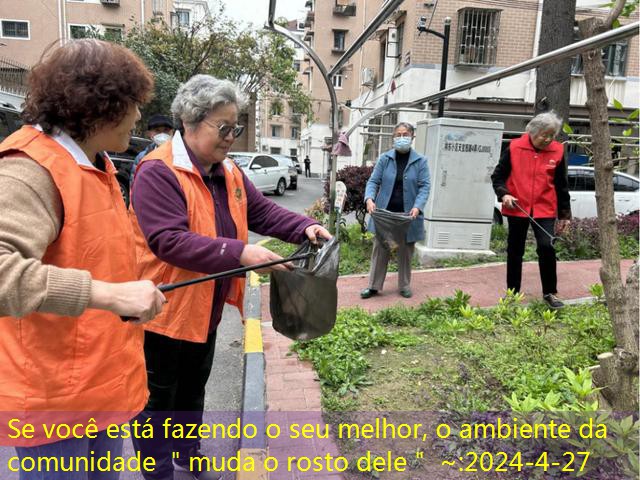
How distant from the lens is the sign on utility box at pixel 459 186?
21.6 feet

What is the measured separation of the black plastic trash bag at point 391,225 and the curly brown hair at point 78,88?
144 inches

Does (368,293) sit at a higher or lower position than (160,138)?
lower

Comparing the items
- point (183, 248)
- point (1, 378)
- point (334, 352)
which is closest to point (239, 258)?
point (183, 248)

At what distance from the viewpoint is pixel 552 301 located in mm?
4477

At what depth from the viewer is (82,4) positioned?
26578 mm

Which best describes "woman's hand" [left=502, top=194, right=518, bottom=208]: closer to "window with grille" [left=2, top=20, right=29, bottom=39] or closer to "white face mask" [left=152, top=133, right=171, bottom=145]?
"white face mask" [left=152, top=133, right=171, bottom=145]

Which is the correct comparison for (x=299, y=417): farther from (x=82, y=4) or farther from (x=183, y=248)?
(x=82, y=4)

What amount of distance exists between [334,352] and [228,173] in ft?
6.12

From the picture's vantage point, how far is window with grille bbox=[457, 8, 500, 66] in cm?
1548

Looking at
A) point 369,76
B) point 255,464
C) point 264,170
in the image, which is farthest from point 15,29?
point 255,464

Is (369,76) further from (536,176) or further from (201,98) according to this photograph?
(201,98)

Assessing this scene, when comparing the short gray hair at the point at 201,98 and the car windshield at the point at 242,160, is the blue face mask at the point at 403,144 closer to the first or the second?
the short gray hair at the point at 201,98

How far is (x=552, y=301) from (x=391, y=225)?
167 centimetres

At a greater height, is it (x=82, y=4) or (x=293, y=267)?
(x=82, y=4)
